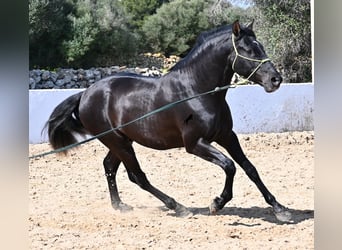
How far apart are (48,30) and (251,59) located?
6.84 ft

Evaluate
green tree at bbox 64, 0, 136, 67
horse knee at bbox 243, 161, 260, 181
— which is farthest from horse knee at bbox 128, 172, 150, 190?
green tree at bbox 64, 0, 136, 67

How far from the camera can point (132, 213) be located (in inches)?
211

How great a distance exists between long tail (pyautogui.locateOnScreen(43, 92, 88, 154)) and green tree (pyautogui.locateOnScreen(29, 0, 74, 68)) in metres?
0.51

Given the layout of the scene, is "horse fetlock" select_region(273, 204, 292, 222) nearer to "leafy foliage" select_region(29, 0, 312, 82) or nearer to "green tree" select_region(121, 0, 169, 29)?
"leafy foliage" select_region(29, 0, 312, 82)

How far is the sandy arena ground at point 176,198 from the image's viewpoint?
185 inches

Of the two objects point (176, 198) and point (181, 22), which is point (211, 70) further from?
point (176, 198)

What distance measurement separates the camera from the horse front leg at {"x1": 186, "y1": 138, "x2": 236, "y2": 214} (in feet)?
15.6

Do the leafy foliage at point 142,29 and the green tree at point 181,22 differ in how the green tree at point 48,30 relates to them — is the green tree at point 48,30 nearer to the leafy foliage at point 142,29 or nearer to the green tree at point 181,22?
the leafy foliage at point 142,29

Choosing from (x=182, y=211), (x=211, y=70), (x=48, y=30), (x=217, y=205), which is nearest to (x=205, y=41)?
(x=211, y=70)

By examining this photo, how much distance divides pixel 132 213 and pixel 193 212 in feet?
1.78

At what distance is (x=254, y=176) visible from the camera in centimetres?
498

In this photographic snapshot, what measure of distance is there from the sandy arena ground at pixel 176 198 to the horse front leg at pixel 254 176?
84 mm
